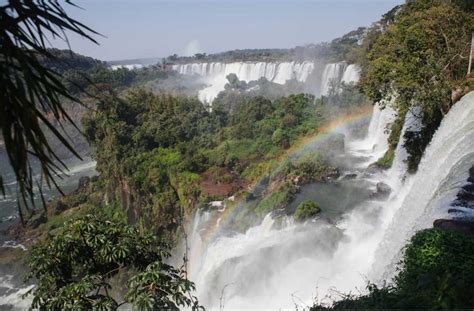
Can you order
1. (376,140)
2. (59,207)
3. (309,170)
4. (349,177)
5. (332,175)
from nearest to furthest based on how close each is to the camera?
1. (349,177)
2. (332,175)
3. (309,170)
4. (376,140)
5. (59,207)

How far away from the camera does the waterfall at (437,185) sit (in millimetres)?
7539

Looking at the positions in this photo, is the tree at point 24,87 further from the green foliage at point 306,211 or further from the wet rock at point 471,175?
the green foliage at point 306,211

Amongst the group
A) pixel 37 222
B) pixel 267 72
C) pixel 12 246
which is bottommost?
pixel 37 222

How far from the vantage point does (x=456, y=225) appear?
20.6 feet

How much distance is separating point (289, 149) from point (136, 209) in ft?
31.4

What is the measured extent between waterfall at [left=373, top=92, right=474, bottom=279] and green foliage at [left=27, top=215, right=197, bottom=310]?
4.20 meters

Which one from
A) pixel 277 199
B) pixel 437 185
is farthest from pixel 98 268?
pixel 277 199

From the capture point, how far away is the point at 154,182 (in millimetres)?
24031

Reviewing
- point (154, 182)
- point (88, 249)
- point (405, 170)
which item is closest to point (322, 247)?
point (405, 170)

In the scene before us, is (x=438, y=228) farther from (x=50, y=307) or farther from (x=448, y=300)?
(x=50, y=307)

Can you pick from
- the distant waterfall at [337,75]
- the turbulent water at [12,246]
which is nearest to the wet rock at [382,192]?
the turbulent water at [12,246]

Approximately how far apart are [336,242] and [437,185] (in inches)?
156

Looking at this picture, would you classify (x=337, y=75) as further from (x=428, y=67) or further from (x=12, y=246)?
(x=12, y=246)

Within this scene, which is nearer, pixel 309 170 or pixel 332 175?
pixel 332 175
